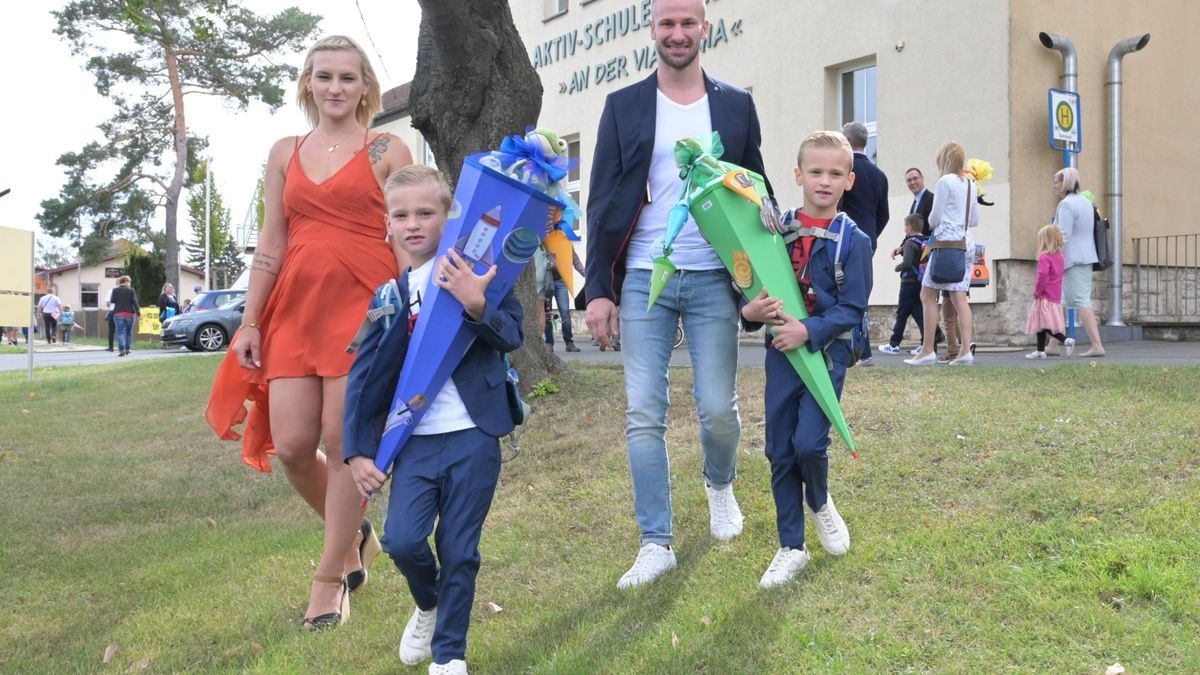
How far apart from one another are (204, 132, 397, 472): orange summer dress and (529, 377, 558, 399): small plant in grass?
3.74m

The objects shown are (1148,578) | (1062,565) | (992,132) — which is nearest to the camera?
(1148,578)

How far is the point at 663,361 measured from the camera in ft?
12.7

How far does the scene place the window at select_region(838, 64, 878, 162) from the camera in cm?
1476

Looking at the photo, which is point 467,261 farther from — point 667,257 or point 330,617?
point 330,617

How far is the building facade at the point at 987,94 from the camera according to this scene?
12742mm

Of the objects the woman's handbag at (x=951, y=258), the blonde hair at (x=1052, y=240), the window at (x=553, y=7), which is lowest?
the woman's handbag at (x=951, y=258)

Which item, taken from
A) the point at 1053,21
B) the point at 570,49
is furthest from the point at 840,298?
the point at 570,49

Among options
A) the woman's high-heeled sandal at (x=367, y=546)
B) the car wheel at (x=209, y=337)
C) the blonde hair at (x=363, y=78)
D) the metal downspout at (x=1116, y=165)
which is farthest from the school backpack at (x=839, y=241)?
the car wheel at (x=209, y=337)

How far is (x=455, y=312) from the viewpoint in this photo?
303cm

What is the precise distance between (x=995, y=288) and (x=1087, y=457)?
8604 millimetres

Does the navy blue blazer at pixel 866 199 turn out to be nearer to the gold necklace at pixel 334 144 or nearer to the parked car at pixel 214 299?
the gold necklace at pixel 334 144

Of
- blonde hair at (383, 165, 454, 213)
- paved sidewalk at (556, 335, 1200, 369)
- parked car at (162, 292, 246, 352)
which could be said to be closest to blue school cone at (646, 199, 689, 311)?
blonde hair at (383, 165, 454, 213)

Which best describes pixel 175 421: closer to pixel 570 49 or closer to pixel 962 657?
pixel 962 657

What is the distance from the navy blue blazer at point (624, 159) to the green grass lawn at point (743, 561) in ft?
3.97
